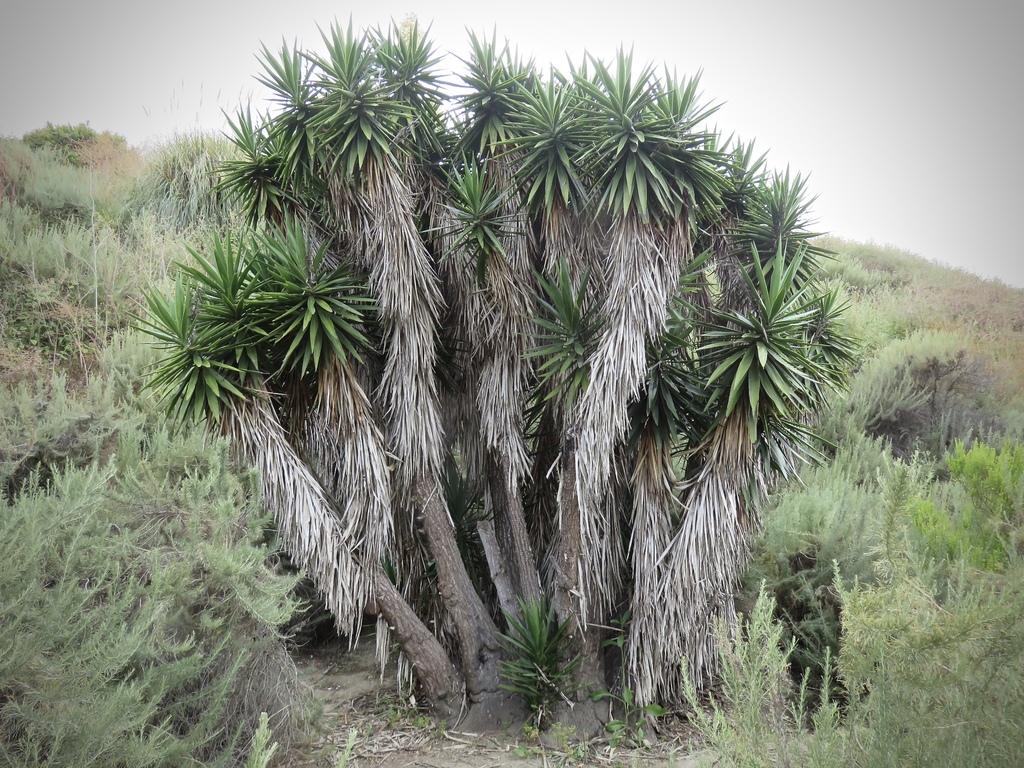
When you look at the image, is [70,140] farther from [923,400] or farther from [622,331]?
[923,400]

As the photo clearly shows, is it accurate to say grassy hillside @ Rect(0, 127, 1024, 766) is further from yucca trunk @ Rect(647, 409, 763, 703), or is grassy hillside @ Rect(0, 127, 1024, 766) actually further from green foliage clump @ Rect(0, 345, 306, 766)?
yucca trunk @ Rect(647, 409, 763, 703)

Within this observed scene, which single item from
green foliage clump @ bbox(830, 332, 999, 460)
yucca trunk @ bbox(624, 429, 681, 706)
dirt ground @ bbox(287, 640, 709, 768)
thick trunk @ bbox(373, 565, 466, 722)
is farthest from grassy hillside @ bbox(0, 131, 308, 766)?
green foliage clump @ bbox(830, 332, 999, 460)

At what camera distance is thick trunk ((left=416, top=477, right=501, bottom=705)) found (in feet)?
17.6

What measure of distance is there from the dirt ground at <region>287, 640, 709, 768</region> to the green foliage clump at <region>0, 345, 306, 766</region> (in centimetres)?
53

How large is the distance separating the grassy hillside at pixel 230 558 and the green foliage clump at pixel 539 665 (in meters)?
1.24

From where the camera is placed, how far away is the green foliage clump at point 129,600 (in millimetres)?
2672

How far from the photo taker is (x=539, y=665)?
5102 mm

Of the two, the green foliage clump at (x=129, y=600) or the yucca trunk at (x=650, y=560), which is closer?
the green foliage clump at (x=129, y=600)

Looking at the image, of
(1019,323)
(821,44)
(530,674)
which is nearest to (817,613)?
(530,674)

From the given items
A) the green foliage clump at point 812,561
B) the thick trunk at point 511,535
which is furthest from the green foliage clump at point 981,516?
the thick trunk at point 511,535

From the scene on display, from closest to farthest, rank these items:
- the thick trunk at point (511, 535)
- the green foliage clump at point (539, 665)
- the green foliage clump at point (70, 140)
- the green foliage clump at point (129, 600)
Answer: the green foliage clump at point (129, 600)
the green foliage clump at point (539, 665)
the thick trunk at point (511, 535)
the green foliage clump at point (70, 140)

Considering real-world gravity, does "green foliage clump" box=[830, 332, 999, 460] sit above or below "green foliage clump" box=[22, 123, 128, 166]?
below

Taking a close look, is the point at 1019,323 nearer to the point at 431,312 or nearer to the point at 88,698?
the point at 431,312

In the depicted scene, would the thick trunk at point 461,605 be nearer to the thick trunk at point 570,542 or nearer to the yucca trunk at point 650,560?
the thick trunk at point 570,542
